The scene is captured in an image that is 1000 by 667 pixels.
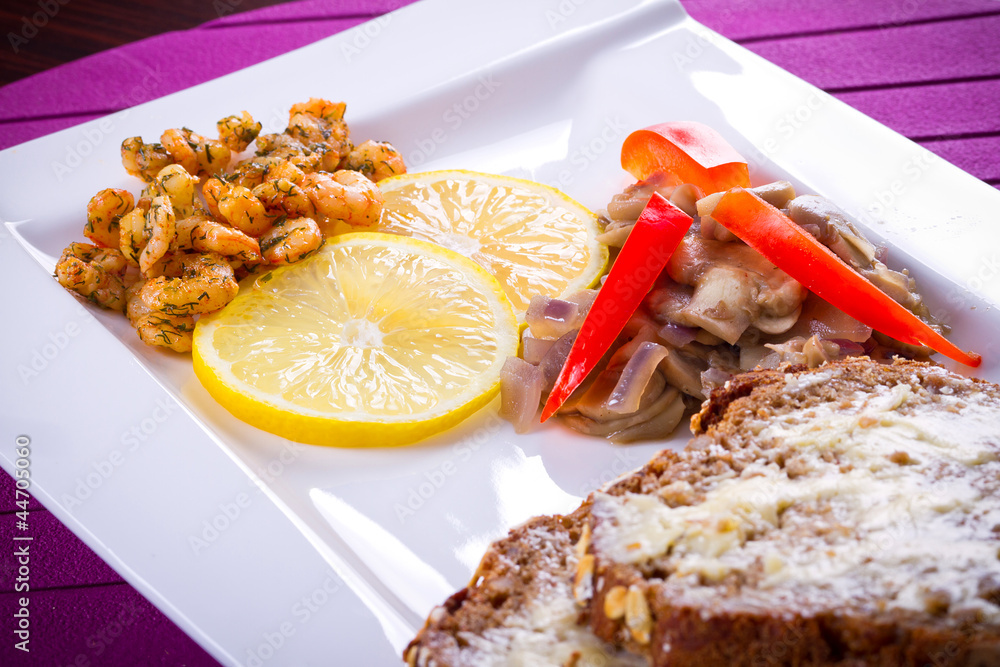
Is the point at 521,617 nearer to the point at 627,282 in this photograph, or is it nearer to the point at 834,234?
the point at 627,282

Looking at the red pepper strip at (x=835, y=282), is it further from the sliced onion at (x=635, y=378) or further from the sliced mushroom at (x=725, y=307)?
the sliced onion at (x=635, y=378)

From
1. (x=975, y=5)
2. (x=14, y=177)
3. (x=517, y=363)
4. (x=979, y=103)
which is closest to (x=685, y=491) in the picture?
(x=517, y=363)

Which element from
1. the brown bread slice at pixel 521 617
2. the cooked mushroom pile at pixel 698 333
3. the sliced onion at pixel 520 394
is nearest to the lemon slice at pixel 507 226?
the cooked mushroom pile at pixel 698 333

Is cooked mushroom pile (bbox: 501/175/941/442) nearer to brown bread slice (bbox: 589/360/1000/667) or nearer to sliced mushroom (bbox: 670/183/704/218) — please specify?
sliced mushroom (bbox: 670/183/704/218)

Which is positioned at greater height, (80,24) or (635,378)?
(80,24)

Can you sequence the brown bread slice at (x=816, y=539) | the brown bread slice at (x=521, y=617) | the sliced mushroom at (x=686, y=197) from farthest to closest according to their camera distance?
the sliced mushroom at (x=686, y=197) → the brown bread slice at (x=521, y=617) → the brown bread slice at (x=816, y=539)

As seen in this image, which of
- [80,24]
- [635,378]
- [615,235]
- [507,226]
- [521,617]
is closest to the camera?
[521,617]

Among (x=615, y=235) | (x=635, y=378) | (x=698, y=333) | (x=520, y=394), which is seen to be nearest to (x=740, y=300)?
(x=698, y=333)
